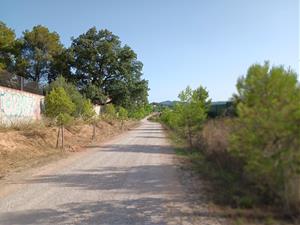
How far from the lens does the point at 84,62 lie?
52750mm

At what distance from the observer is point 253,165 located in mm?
6273

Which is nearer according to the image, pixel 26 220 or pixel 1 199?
pixel 26 220

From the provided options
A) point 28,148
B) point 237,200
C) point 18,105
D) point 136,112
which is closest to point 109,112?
point 18,105

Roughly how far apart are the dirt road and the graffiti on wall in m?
10.1

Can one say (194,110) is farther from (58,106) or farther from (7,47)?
(7,47)

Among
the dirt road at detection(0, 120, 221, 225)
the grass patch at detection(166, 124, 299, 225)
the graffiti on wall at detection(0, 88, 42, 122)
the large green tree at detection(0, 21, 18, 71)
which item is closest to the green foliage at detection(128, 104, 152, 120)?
the large green tree at detection(0, 21, 18, 71)

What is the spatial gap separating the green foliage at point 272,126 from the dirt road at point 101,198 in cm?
133

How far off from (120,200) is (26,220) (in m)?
2.28

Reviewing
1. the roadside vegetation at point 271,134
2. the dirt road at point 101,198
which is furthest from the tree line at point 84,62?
the roadside vegetation at point 271,134

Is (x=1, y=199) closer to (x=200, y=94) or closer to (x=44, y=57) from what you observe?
(x=200, y=94)

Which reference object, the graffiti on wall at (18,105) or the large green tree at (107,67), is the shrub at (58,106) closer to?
the graffiti on wall at (18,105)

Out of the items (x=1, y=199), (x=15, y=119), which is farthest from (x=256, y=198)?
(x=15, y=119)

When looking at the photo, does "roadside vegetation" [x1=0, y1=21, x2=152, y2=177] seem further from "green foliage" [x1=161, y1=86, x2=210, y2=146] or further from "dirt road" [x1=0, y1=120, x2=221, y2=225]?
"dirt road" [x1=0, y1=120, x2=221, y2=225]

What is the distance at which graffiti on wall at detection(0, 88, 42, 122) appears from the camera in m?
22.1
